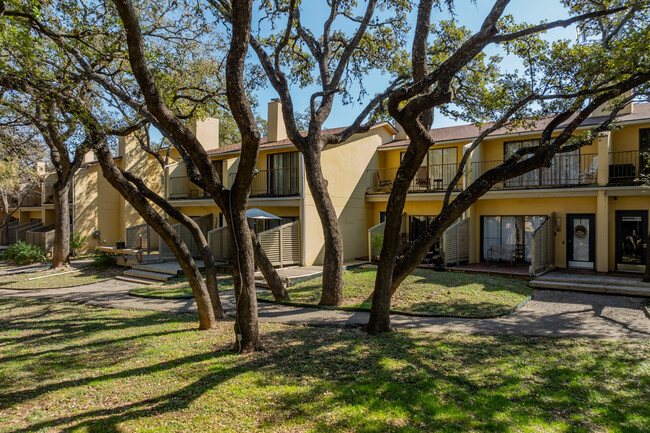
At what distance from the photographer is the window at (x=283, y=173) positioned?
1802 cm

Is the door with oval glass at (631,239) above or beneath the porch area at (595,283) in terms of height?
above

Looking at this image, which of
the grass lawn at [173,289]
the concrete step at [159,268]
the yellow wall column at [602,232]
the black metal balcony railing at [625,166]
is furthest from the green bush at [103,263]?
the black metal balcony railing at [625,166]

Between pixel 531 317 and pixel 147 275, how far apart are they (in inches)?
544

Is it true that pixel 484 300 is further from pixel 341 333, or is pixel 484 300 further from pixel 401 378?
pixel 401 378

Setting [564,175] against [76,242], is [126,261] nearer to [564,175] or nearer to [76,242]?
[76,242]

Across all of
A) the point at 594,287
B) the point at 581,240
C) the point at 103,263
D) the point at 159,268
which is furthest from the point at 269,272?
the point at 581,240

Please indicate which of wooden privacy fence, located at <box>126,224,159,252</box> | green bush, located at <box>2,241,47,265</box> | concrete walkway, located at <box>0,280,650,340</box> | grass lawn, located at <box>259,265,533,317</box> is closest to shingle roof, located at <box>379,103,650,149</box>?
grass lawn, located at <box>259,265,533,317</box>

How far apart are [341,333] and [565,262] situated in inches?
459

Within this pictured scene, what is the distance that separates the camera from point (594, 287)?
456 inches

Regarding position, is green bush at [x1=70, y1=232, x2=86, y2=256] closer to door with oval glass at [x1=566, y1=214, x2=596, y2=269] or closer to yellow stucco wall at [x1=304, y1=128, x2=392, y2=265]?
yellow stucco wall at [x1=304, y1=128, x2=392, y2=265]

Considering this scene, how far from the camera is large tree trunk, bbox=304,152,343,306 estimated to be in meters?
10.2

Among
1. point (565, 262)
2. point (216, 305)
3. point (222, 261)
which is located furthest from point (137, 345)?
point (565, 262)

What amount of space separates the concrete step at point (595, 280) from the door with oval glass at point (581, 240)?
6.17 ft

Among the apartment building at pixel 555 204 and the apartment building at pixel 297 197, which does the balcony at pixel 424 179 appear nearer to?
the apartment building at pixel 555 204
